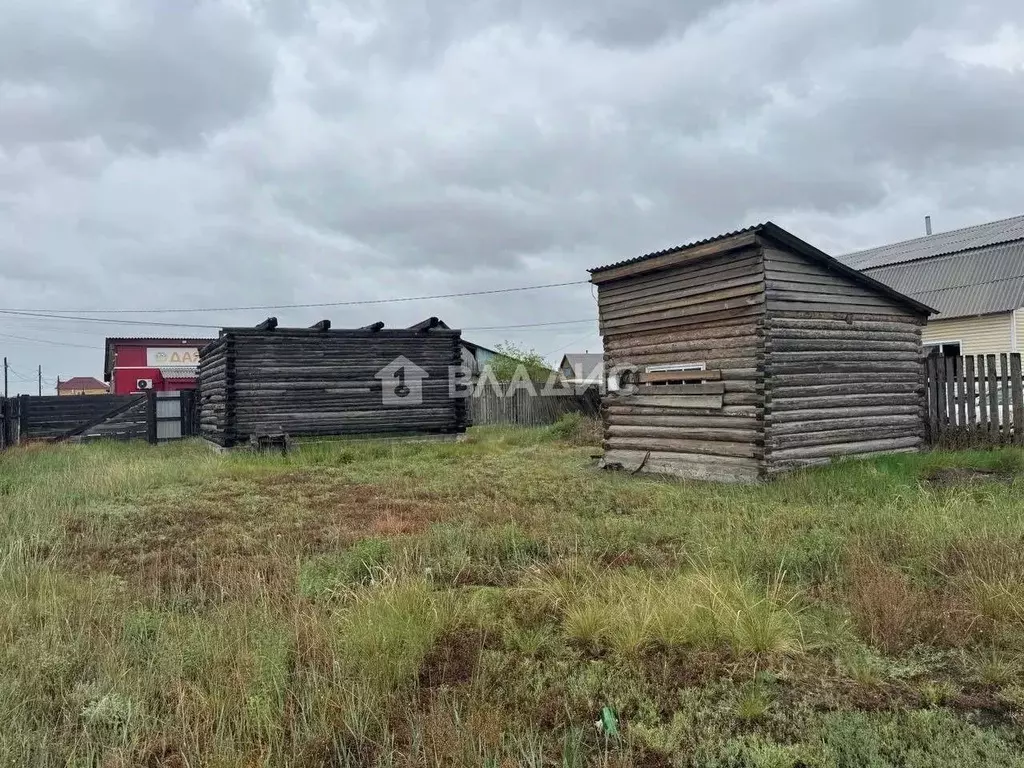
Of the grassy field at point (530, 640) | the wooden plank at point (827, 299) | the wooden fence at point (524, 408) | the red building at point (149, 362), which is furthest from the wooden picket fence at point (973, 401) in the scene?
the red building at point (149, 362)

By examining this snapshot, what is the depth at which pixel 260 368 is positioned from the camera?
18.5 metres

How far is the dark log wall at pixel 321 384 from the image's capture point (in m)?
18.3

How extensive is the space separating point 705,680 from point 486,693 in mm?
1189

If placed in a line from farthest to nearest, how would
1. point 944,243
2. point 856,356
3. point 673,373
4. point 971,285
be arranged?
point 944,243, point 971,285, point 673,373, point 856,356

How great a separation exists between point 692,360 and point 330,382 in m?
11.1

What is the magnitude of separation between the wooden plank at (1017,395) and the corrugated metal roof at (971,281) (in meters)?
12.1

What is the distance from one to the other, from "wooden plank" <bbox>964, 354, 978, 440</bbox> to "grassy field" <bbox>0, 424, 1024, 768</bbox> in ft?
18.4

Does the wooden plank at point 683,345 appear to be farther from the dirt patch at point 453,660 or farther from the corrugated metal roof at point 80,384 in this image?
the corrugated metal roof at point 80,384

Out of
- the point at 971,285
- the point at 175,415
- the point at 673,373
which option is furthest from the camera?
the point at 175,415

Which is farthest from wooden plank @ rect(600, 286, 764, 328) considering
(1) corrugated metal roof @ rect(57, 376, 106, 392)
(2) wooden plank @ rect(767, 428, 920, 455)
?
(1) corrugated metal roof @ rect(57, 376, 106, 392)

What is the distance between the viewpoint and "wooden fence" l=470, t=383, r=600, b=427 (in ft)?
95.8

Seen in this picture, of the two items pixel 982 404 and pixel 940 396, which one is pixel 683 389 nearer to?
pixel 940 396

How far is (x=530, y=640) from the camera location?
4199 mm

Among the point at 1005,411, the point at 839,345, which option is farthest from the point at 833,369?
the point at 1005,411
